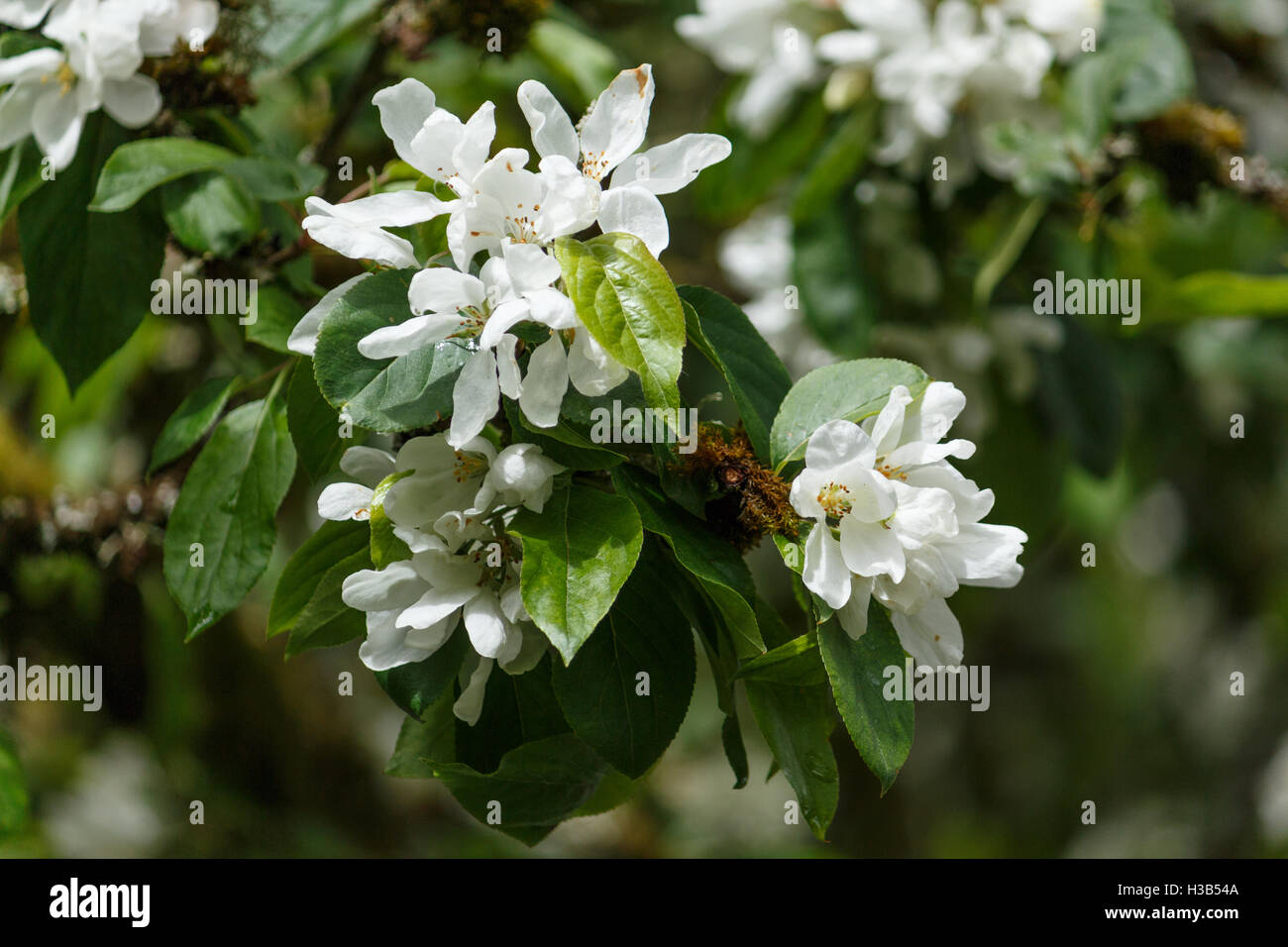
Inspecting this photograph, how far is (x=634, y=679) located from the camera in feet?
2.00

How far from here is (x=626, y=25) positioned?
61.3 inches

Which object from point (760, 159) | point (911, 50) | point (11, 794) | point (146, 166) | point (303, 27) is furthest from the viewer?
point (760, 159)

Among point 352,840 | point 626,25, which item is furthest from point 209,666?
point 626,25

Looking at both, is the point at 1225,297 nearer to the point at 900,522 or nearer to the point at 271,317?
the point at 900,522

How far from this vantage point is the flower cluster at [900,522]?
572 mm

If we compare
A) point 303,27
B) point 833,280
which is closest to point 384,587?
point 303,27

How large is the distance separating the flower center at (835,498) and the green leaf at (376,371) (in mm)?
202

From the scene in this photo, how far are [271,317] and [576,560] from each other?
313 millimetres

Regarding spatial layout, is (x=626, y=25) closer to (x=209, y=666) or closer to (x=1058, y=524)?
(x=1058, y=524)

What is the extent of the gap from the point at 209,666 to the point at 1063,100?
1502 mm

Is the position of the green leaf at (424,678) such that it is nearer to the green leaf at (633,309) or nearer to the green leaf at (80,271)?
the green leaf at (633,309)

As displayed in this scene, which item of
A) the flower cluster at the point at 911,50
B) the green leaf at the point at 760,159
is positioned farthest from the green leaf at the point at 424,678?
the green leaf at the point at 760,159

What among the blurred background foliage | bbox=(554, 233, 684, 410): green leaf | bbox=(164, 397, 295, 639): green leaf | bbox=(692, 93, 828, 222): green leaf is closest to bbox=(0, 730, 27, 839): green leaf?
the blurred background foliage

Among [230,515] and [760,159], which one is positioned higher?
Answer: [760,159]
